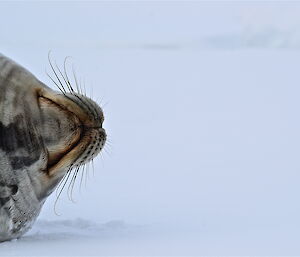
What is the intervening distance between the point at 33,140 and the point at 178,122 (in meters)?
1.47

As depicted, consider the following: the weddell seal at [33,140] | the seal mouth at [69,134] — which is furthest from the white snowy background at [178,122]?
the seal mouth at [69,134]

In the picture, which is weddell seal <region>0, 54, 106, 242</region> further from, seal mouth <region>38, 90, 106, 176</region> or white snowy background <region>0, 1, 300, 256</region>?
white snowy background <region>0, 1, 300, 256</region>

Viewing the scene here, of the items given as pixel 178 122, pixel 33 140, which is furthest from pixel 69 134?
pixel 178 122

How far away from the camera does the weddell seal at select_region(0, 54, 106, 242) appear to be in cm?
207

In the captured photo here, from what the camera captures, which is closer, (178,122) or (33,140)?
(33,140)

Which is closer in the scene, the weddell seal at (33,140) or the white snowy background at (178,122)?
the weddell seal at (33,140)

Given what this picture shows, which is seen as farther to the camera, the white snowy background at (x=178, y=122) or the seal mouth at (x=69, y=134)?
the white snowy background at (x=178, y=122)

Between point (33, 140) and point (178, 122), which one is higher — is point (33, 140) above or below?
below

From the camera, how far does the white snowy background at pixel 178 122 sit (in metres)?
2.47

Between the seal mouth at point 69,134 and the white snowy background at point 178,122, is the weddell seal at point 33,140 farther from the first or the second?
the white snowy background at point 178,122

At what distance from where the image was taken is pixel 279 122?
3.60 meters

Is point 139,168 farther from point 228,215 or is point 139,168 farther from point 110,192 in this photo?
point 228,215

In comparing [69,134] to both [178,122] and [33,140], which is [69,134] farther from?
[178,122]

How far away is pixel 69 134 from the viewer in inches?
86.4
